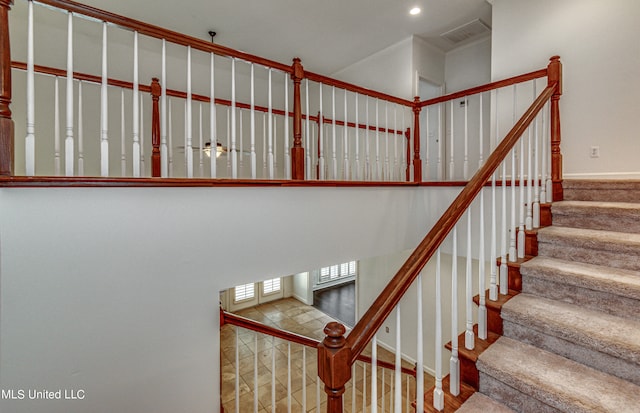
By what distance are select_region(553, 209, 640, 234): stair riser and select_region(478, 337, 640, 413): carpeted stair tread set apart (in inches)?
43.1

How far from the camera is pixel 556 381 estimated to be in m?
1.28

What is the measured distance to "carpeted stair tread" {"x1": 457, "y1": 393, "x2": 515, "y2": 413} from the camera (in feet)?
4.41

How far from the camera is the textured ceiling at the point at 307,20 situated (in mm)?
3932

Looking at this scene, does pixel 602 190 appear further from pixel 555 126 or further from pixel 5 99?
pixel 5 99

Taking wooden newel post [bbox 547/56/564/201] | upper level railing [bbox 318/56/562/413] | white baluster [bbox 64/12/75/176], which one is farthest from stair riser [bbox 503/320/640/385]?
white baluster [bbox 64/12/75/176]

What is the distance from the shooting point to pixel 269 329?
6.74 ft

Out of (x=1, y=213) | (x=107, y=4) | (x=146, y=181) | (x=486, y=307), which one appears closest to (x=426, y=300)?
(x=486, y=307)

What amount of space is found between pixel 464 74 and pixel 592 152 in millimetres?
2486

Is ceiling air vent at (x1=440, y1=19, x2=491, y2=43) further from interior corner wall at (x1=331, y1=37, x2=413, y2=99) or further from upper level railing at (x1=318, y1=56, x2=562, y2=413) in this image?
upper level railing at (x1=318, y1=56, x2=562, y2=413)

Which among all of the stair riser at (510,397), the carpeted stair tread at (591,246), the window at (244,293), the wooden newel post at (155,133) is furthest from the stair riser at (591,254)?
the window at (244,293)

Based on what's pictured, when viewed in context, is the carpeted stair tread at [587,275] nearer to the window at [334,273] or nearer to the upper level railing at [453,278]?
the upper level railing at [453,278]

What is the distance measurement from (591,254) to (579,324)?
60 centimetres

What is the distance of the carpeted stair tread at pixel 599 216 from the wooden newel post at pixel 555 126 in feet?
0.78

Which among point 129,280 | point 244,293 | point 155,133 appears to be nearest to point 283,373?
point 244,293
